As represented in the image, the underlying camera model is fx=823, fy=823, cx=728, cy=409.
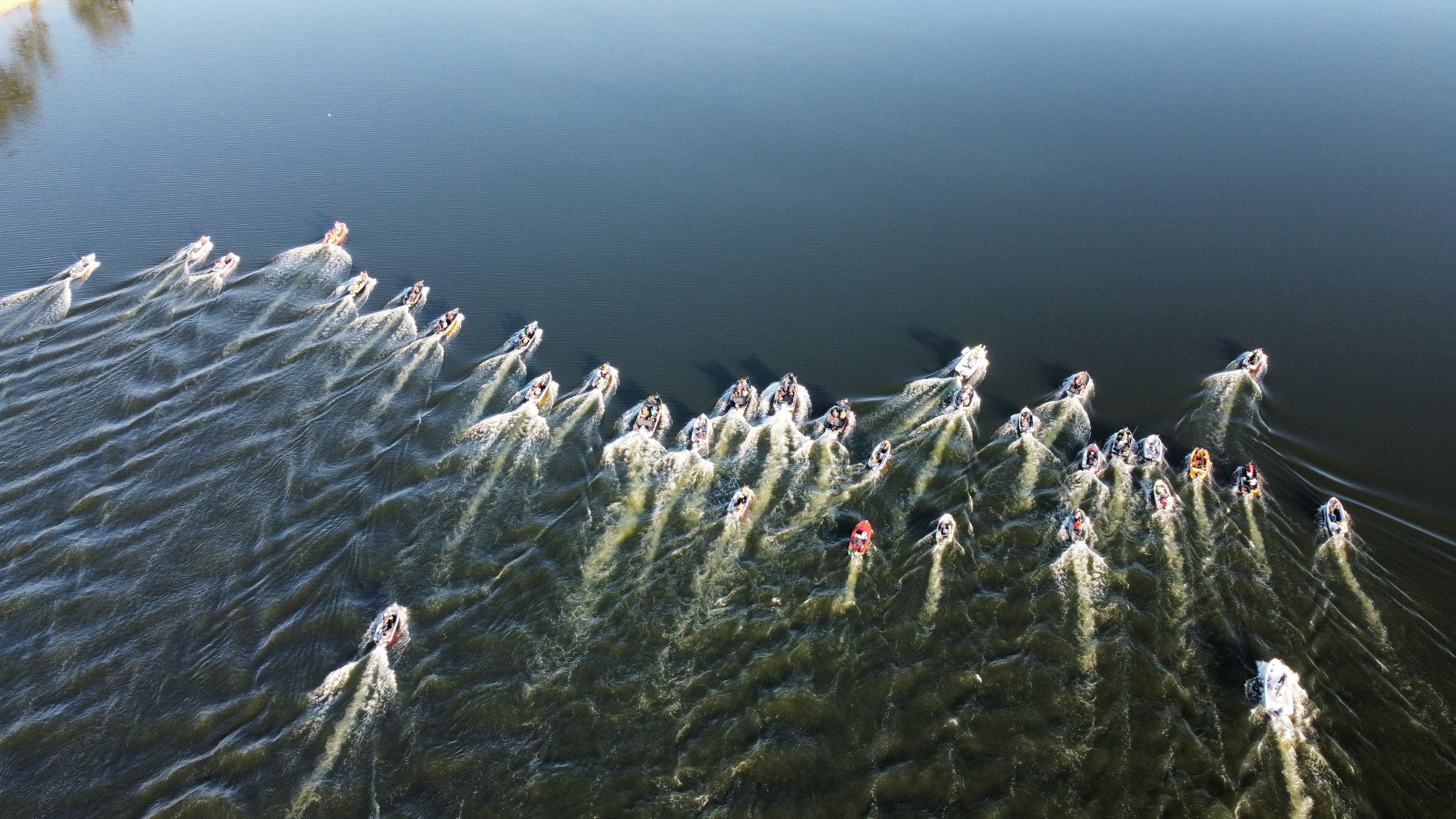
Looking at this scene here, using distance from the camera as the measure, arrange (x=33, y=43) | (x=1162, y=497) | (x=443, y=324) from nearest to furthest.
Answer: (x=1162, y=497) < (x=443, y=324) < (x=33, y=43)

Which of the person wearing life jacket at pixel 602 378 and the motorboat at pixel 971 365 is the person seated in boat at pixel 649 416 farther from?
the motorboat at pixel 971 365

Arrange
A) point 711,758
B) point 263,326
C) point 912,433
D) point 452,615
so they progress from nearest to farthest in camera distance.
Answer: point 711,758 → point 452,615 → point 912,433 → point 263,326

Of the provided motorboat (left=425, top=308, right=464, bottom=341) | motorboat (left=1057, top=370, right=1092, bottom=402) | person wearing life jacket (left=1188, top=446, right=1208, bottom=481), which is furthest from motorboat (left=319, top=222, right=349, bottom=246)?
person wearing life jacket (left=1188, top=446, right=1208, bottom=481)

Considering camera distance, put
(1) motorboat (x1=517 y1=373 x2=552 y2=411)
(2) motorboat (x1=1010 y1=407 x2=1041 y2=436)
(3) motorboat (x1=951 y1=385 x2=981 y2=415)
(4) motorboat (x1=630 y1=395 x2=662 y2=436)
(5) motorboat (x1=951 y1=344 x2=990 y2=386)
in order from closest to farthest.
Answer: (2) motorboat (x1=1010 y1=407 x2=1041 y2=436) < (4) motorboat (x1=630 y1=395 x2=662 y2=436) < (3) motorboat (x1=951 y1=385 x2=981 y2=415) < (1) motorboat (x1=517 y1=373 x2=552 y2=411) < (5) motorboat (x1=951 y1=344 x2=990 y2=386)

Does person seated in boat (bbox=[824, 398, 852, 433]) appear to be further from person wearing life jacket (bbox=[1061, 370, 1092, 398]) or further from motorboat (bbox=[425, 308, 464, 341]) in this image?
motorboat (bbox=[425, 308, 464, 341])

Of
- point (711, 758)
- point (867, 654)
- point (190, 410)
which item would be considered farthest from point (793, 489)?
point (190, 410)

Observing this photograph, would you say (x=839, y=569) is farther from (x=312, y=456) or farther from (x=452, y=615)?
(x=312, y=456)

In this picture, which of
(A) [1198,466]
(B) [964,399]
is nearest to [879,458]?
(B) [964,399]

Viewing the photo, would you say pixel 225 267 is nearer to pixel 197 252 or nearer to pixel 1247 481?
pixel 197 252
